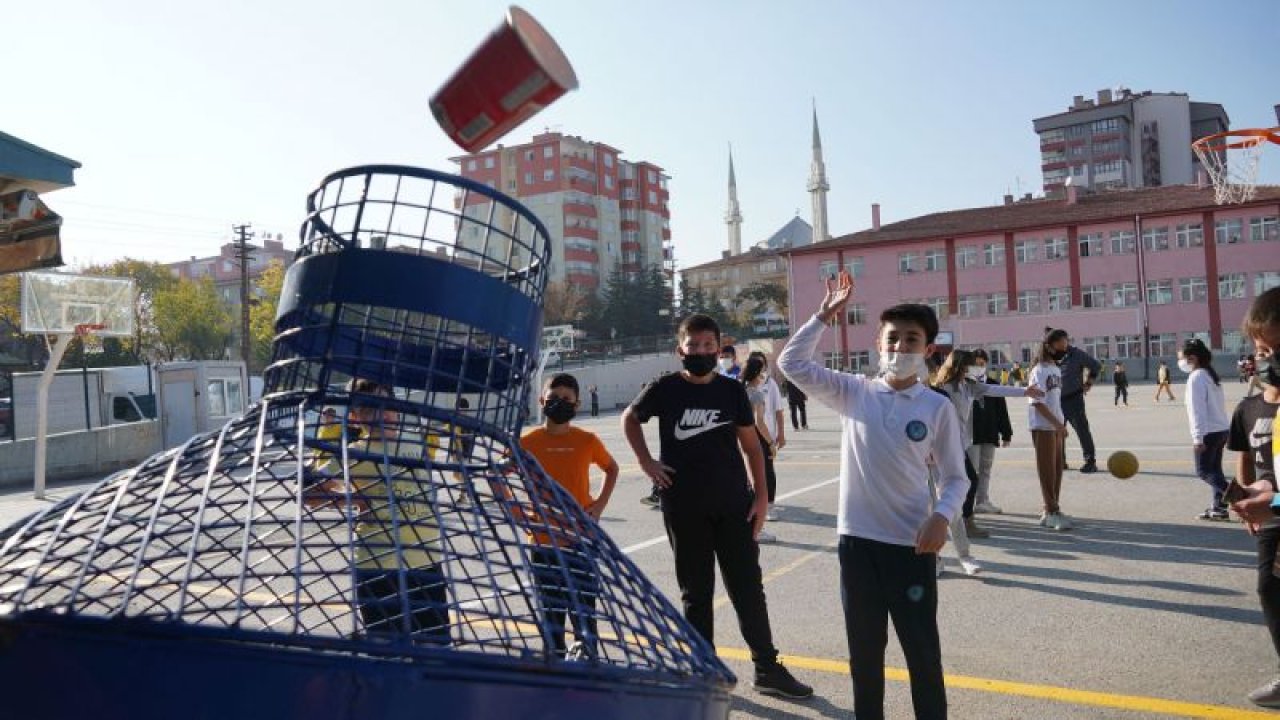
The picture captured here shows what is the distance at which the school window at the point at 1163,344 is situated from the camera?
54656 mm

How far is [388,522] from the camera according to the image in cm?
150

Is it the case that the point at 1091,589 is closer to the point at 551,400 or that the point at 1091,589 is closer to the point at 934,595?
the point at 934,595

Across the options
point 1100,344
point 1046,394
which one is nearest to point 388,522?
point 1046,394

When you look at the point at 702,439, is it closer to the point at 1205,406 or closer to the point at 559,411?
the point at 559,411

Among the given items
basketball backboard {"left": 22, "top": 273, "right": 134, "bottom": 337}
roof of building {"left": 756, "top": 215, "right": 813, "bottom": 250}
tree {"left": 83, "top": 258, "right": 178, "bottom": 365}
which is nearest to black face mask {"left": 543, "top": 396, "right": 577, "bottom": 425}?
basketball backboard {"left": 22, "top": 273, "right": 134, "bottom": 337}

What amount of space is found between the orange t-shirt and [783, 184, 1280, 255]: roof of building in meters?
58.9

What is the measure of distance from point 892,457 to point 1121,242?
60.2m

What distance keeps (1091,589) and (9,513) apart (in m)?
14.6

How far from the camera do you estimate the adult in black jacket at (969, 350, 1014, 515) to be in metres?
9.00

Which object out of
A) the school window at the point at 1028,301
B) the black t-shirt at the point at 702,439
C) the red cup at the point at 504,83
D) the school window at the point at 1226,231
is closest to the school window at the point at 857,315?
the school window at the point at 1028,301

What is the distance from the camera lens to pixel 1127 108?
104 metres

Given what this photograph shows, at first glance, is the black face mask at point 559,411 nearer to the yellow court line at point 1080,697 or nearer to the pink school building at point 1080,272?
the yellow court line at point 1080,697

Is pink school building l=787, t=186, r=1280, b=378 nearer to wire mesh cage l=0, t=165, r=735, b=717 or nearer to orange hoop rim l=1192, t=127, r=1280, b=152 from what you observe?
orange hoop rim l=1192, t=127, r=1280, b=152

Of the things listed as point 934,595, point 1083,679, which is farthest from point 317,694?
point 1083,679
